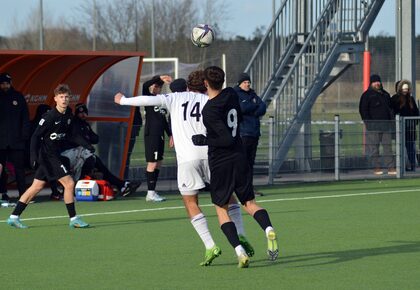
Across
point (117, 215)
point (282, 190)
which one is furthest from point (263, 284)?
point (282, 190)

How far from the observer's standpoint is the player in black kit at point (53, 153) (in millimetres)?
14922

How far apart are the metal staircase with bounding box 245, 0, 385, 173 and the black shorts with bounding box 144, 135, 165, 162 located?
13.9ft

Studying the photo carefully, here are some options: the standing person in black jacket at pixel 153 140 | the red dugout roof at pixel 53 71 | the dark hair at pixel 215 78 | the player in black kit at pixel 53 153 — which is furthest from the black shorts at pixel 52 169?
the red dugout roof at pixel 53 71

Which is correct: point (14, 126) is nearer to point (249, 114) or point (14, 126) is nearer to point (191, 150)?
point (249, 114)

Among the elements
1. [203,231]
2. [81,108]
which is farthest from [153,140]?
[203,231]

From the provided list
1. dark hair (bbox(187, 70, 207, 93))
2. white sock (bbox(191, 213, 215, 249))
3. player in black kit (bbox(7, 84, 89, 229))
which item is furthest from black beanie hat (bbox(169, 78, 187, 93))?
white sock (bbox(191, 213, 215, 249))

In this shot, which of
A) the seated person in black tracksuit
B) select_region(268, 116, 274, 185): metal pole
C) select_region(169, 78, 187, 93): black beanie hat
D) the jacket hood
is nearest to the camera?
select_region(169, 78, 187, 93): black beanie hat

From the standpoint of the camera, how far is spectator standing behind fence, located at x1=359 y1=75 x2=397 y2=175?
78.7ft

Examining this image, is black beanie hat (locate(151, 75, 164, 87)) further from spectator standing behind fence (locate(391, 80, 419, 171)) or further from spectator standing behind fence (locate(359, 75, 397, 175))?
spectator standing behind fence (locate(391, 80, 419, 171))

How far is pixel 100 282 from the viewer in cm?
1024

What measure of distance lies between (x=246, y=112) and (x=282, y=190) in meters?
2.85

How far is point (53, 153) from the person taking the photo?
1505 cm

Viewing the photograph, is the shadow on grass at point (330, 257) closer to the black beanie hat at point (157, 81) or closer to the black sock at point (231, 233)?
the black sock at point (231, 233)

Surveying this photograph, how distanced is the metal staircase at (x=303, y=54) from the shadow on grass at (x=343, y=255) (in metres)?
10.7
